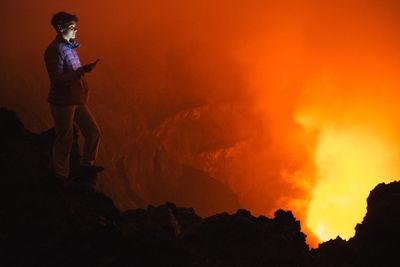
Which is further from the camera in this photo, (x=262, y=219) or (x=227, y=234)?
(x=262, y=219)

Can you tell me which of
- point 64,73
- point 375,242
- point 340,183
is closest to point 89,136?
point 64,73

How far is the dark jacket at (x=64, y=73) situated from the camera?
798 cm

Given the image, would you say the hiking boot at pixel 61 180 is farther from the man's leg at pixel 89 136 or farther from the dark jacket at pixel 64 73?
the dark jacket at pixel 64 73

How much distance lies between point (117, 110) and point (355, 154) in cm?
1999

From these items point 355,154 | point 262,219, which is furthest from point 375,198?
point 355,154

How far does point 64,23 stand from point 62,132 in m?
1.88

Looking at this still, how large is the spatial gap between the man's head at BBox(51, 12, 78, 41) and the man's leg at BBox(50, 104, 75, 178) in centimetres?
123

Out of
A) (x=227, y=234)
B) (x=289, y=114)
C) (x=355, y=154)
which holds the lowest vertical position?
(x=227, y=234)

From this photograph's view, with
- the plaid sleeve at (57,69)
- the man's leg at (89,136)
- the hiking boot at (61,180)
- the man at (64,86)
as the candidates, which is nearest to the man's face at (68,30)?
the man at (64,86)

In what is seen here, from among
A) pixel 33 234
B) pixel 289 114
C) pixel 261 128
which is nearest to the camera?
pixel 33 234

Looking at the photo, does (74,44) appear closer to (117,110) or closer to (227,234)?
(227,234)

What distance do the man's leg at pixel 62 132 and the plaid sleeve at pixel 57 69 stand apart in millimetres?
510

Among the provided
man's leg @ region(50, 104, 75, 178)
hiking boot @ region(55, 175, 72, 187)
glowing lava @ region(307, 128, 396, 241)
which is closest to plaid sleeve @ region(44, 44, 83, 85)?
man's leg @ region(50, 104, 75, 178)

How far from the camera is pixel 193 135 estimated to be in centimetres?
2772
